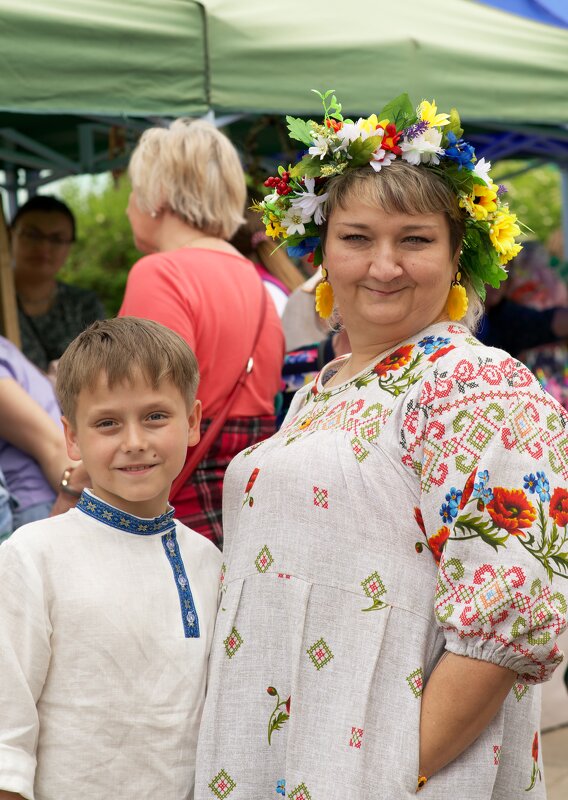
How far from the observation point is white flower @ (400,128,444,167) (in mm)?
1963

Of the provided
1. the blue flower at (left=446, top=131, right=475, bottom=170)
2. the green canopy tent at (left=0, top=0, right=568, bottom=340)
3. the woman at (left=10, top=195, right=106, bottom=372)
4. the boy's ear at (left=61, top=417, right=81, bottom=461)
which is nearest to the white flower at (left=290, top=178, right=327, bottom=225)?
the blue flower at (left=446, top=131, right=475, bottom=170)

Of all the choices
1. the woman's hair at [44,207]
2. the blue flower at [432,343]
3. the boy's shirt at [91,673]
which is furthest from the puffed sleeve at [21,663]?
the woman's hair at [44,207]

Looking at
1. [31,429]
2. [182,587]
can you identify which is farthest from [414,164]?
[31,429]

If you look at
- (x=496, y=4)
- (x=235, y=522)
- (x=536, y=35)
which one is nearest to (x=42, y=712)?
(x=235, y=522)

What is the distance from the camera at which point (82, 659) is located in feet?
6.17

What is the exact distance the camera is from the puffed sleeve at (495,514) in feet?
5.59

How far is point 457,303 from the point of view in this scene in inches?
80.0

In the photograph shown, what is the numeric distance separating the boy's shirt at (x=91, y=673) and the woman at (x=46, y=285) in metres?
2.93

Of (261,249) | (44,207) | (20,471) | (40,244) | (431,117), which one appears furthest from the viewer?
(44,207)

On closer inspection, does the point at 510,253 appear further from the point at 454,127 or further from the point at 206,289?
the point at 206,289

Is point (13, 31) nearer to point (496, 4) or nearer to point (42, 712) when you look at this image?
point (42, 712)

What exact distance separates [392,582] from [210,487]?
1203 mm

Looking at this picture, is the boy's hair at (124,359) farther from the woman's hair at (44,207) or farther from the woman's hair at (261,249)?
the woman's hair at (44,207)

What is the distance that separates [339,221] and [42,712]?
0.97 m
